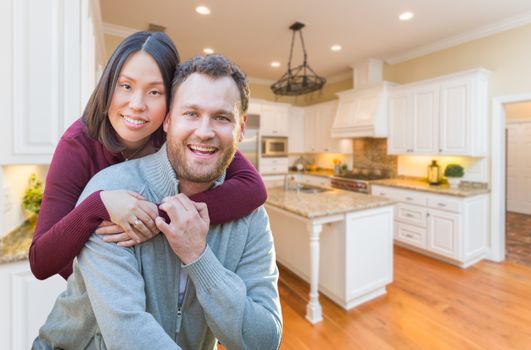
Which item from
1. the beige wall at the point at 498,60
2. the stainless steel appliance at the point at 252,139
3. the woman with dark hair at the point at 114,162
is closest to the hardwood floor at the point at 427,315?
the woman with dark hair at the point at 114,162

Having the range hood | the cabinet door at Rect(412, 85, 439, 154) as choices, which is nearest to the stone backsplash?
the range hood

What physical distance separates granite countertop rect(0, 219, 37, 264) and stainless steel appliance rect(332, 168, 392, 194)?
4284mm

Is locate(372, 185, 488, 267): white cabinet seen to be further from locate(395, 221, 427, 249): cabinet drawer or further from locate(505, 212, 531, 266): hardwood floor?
locate(505, 212, 531, 266): hardwood floor

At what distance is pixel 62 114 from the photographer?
1.62 m

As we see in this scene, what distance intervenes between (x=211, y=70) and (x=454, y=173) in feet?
13.7

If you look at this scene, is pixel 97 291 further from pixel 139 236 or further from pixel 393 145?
pixel 393 145

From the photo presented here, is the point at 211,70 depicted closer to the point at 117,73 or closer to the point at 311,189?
the point at 117,73

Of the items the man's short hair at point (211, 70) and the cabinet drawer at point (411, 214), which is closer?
the man's short hair at point (211, 70)

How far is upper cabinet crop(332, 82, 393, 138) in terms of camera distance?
462 centimetres

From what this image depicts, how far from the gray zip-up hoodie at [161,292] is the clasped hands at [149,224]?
27mm

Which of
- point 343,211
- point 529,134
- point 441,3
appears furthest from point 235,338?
point 529,134

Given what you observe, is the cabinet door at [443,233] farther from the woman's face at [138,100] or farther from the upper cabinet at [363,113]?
the woman's face at [138,100]

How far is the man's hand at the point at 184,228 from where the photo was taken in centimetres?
66

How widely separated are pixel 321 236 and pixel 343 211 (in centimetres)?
45
